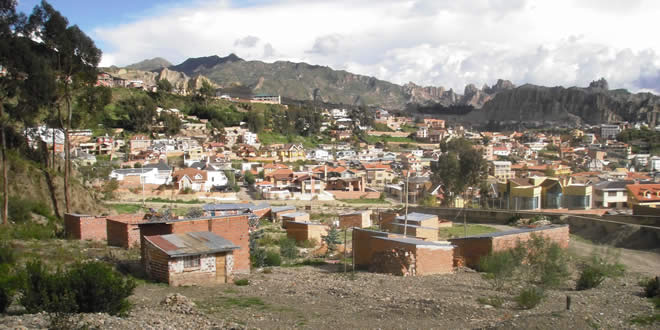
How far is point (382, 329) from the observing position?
363 inches

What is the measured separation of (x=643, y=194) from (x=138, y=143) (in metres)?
54.1

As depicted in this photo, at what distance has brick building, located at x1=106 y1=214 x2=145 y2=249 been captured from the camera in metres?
17.1

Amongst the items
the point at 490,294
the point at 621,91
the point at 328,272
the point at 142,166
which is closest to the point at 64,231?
the point at 328,272

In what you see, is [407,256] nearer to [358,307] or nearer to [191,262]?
[358,307]

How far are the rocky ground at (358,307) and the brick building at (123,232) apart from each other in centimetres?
482

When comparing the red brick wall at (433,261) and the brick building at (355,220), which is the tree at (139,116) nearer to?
the brick building at (355,220)

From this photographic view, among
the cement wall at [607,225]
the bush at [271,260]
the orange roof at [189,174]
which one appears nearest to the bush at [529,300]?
the bush at [271,260]

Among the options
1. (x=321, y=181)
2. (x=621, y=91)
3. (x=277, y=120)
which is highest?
(x=621, y=91)

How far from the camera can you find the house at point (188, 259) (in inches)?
500

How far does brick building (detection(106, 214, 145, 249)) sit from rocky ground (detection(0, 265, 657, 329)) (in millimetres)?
4825

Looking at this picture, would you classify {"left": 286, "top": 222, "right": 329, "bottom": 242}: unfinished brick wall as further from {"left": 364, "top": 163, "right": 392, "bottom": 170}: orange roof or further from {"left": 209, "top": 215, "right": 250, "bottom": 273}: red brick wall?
{"left": 364, "top": 163, "right": 392, "bottom": 170}: orange roof

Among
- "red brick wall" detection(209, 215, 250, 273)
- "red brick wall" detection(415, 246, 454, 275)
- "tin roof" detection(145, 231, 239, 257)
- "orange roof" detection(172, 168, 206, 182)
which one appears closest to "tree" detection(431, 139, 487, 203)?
"orange roof" detection(172, 168, 206, 182)

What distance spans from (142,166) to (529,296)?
47.2 m

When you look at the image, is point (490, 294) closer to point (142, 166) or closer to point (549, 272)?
point (549, 272)
